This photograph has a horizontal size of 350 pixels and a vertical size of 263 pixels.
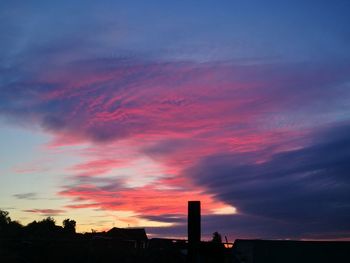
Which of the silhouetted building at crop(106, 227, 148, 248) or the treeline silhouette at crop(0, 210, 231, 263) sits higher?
the silhouetted building at crop(106, 227, 148, 248)

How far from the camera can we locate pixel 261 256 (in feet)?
73.9

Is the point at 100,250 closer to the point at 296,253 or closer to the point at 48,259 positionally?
the point at 48,259

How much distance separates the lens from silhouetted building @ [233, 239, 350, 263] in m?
22.2

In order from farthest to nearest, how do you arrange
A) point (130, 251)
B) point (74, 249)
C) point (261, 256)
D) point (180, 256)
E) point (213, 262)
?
point (261, 256)
point (74, 249)
point (130, 251)
point (180, 256)
point (213, 262)

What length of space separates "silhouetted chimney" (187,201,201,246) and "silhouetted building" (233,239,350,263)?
37.9ft

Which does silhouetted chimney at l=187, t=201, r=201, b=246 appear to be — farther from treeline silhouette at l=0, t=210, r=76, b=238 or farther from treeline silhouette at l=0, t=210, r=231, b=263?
treeline silhouette at l=0, t=210, r=76, b=238

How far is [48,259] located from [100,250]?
2.12 metres

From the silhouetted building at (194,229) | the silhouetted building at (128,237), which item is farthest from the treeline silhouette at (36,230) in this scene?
the silhouetted building at (194,229)

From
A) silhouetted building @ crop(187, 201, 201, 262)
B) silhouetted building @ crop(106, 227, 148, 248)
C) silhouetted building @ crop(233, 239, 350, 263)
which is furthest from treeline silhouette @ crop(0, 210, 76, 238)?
silhouetted building @ crop(187, 201, 201, 262)

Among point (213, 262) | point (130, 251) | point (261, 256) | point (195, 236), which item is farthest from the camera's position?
point (261, 256)

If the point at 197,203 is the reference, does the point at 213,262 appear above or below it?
below

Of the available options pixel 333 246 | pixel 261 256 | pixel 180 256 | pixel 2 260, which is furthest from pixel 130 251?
pixel 333 246

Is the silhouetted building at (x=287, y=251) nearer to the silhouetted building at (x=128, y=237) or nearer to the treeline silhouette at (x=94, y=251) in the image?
the silhouetted building at (x=128, y=237)

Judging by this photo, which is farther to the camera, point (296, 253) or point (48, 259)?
point (296, 253)
